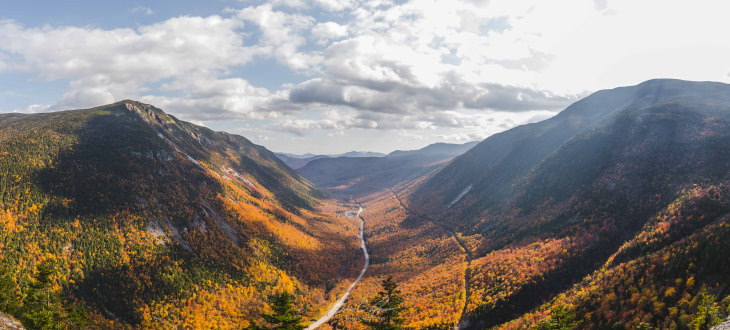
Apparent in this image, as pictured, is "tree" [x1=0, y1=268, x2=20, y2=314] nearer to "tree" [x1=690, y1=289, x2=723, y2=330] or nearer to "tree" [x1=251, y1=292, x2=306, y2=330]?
"tree" [x1=251, y1=292, x2=306, y2=330]

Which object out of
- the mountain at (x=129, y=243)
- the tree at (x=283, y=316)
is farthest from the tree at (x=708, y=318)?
the mountain at (x=129, y=243)

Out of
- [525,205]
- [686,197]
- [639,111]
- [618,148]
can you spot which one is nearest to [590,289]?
[686,197]

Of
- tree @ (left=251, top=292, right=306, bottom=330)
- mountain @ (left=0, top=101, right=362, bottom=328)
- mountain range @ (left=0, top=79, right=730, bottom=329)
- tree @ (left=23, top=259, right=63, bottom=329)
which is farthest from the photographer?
mountain @ (left=0, top=101, right=362, bottom=328)

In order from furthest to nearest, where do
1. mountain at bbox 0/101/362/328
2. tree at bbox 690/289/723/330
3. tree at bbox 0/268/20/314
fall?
mountain at bbox 0/101/362/328, tree at bbox 0/268/20/314, tree at bbox 690/289/723/330

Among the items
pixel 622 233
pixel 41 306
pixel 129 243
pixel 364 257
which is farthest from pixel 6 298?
pixel 622 233

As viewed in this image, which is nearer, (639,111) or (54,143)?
(54,143)

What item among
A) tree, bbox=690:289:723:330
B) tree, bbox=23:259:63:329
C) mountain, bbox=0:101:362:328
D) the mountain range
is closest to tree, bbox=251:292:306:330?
the mountain range

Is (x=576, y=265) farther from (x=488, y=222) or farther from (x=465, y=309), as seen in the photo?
(x=488, y=222)

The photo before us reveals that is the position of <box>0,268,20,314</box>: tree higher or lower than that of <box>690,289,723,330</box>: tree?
lower
